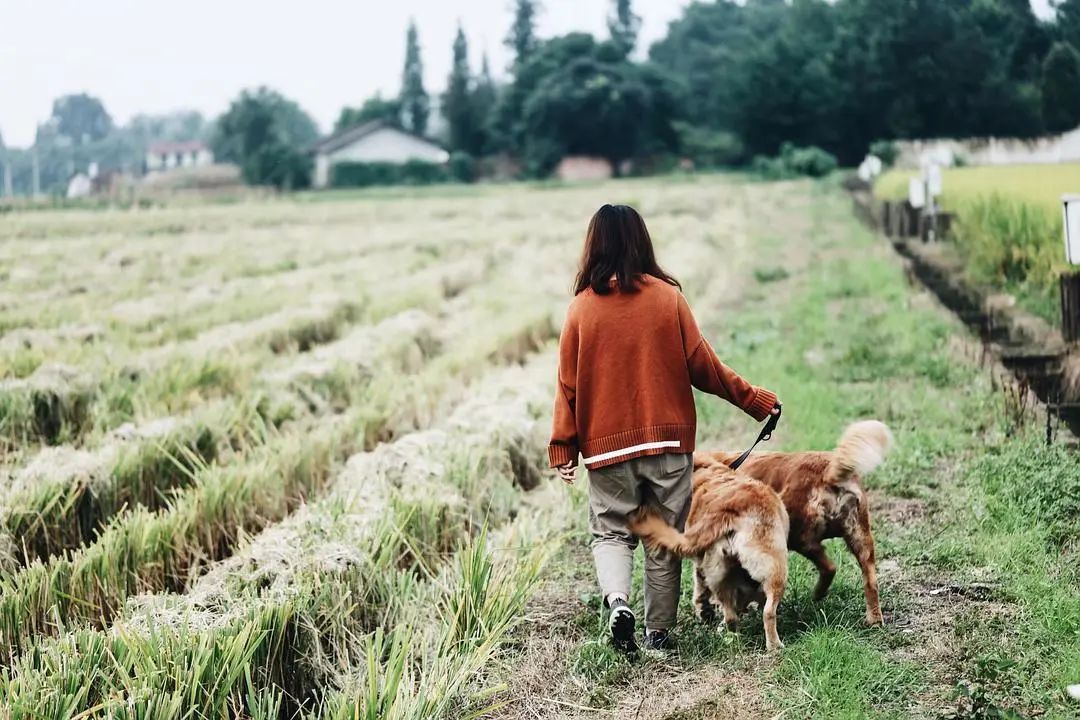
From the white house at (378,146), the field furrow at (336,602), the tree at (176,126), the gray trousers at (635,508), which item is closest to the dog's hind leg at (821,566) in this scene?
the gray trousers at (635,508)

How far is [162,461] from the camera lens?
659 cm

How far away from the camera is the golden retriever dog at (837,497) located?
400 centimetres

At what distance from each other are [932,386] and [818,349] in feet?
6.52

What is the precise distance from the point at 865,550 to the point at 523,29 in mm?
83904

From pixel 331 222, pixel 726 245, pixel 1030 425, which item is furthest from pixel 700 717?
pixel 331 222

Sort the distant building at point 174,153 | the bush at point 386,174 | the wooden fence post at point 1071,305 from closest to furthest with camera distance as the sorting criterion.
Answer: the wooden fence post at point 1071,305 < the bush at point 386,174 < the distant building at point 174,153

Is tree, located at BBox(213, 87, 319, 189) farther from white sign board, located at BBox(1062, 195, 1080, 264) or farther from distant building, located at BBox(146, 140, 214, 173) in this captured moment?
white sign board, located at BBox(1062, 195, 1080, 264)

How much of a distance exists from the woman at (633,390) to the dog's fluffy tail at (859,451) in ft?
1.03

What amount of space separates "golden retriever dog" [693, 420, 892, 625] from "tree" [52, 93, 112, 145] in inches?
1848

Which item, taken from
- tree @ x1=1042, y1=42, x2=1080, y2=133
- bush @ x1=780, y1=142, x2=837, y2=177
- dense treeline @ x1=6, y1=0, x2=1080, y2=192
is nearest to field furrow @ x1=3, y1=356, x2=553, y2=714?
tree @ x1=1042, y1=42, x2=1080, y2=133

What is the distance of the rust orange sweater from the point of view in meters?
4.16

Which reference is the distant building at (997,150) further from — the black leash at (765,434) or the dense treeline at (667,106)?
the black leash at (765,434)

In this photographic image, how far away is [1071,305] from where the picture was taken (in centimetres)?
792

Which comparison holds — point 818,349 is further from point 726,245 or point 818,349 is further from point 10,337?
point 726,245
